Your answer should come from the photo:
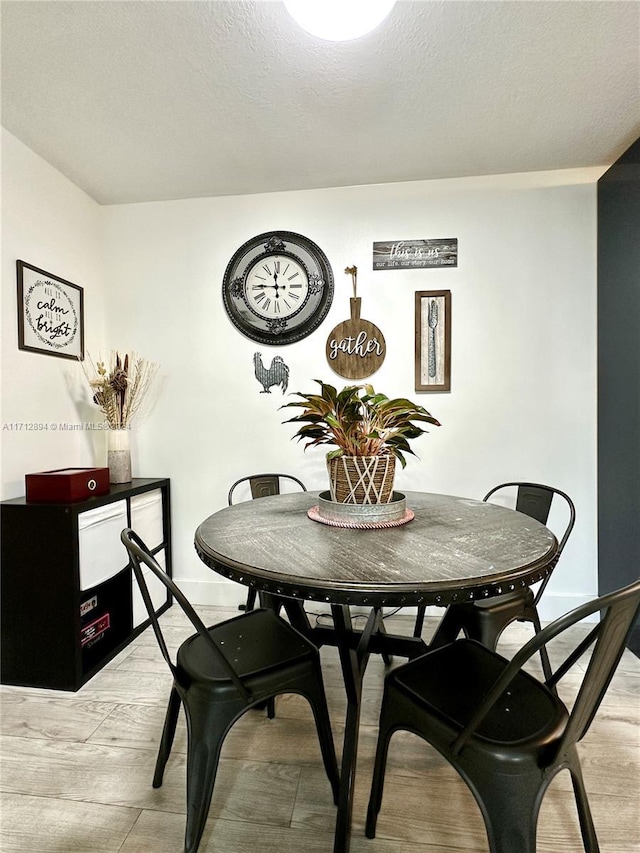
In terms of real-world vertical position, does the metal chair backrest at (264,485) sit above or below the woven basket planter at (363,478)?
below

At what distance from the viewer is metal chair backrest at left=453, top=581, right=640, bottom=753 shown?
0.81 m

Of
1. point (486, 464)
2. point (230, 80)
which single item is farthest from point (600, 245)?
point (230, 80)

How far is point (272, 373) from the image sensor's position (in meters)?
2.74

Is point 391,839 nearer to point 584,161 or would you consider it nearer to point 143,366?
point 143,366

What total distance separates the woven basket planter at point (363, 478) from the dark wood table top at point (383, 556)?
5.3 inches

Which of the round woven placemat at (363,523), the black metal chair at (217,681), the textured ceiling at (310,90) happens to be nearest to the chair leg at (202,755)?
the black metal chair at (217,681)

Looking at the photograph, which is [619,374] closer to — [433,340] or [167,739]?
[433,340]

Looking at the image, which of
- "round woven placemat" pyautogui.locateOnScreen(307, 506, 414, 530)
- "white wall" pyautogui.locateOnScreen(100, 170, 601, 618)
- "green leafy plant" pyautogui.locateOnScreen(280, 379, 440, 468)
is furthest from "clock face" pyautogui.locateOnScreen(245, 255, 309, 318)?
"round woven placemat" pyautogui.locateOnScreen(307, 506, 414, 530)

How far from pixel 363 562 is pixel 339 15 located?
1.61 metres

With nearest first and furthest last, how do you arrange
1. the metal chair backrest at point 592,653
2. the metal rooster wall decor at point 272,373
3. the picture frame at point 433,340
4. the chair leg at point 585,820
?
the metal chair backrest at point 592,653, the chair leg at point 585,820, the picture frame at point 433,340, the metal rooster wall decor at point 272,373

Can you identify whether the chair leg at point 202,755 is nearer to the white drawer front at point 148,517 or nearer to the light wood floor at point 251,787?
the light wood floor at point 251,787

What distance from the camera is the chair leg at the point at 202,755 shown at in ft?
3.65

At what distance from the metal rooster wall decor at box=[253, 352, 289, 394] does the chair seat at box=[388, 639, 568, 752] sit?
1.83 metres

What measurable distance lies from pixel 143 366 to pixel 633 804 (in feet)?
10.1
